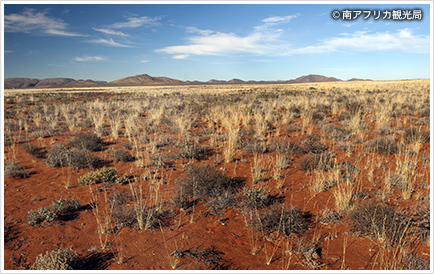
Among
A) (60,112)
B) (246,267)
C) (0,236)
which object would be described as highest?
(60,112)

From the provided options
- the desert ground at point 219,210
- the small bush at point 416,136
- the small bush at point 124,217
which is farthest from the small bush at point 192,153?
the small bush at point 416,136

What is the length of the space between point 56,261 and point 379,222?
454 cm

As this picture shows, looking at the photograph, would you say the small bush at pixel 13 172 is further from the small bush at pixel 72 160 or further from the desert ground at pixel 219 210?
the small bush at pixel 72 160

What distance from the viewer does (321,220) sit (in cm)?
414

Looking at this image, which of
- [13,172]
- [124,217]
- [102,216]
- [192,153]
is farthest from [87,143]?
[124,217]

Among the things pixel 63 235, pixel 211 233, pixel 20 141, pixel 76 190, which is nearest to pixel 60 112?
pixel 20 141

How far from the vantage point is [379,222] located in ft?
12.1

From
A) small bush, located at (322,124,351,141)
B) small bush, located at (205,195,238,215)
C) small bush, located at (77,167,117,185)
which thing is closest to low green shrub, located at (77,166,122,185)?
small bush, located at (77,167,117,185)

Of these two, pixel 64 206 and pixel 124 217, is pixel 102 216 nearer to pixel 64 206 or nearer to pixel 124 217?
pixel 124 217

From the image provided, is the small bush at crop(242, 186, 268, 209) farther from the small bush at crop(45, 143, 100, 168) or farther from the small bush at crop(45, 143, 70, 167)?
the small bush at crop(45, 143, 70, 167)

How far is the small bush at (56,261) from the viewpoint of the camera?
3.02m

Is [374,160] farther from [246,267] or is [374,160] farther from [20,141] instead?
[20,141]

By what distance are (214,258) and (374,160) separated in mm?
5586

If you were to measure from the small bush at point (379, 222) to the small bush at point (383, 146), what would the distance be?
3.75 meters
